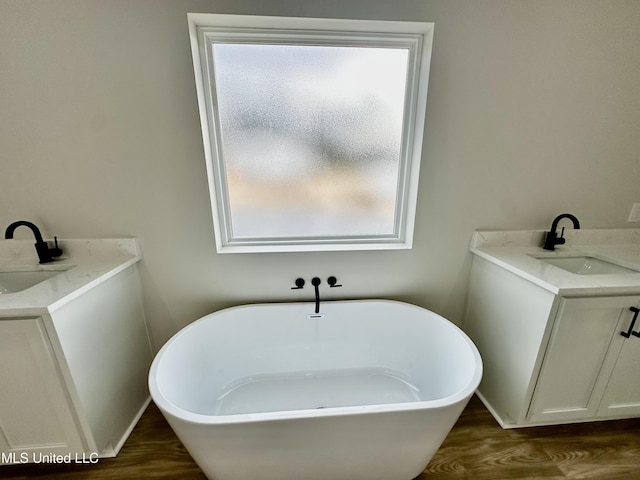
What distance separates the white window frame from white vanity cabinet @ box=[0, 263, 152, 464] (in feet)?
2.15

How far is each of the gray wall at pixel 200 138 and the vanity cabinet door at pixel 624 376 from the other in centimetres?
69

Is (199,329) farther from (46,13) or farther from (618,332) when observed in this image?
(618,332)

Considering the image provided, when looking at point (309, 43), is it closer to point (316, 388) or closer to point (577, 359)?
point (316, 388)

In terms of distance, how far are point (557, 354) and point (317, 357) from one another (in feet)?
4.13

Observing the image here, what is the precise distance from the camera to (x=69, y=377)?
45.0 inches

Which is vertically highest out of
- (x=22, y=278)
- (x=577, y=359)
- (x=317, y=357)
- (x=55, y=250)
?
(x=55, y=250)

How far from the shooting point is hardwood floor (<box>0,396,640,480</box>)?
1.28m

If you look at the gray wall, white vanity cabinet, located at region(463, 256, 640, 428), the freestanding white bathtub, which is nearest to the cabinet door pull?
white vanity cabinet, located at region(463, 256, 640, 428)

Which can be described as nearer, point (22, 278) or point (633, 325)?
point (633, 325)

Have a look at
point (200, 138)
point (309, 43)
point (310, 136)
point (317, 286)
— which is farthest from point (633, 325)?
point (200, 138)

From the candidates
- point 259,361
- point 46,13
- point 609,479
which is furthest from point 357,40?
point 609,479

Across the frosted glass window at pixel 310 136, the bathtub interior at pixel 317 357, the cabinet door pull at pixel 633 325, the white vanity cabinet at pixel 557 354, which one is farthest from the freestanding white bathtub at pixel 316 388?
the cabinet door pull at pixel 633 325

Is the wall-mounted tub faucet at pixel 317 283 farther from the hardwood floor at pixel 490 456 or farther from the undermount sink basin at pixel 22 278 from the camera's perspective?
the undermount sink basin at pixel 22 278

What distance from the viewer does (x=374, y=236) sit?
1781 millimetres
